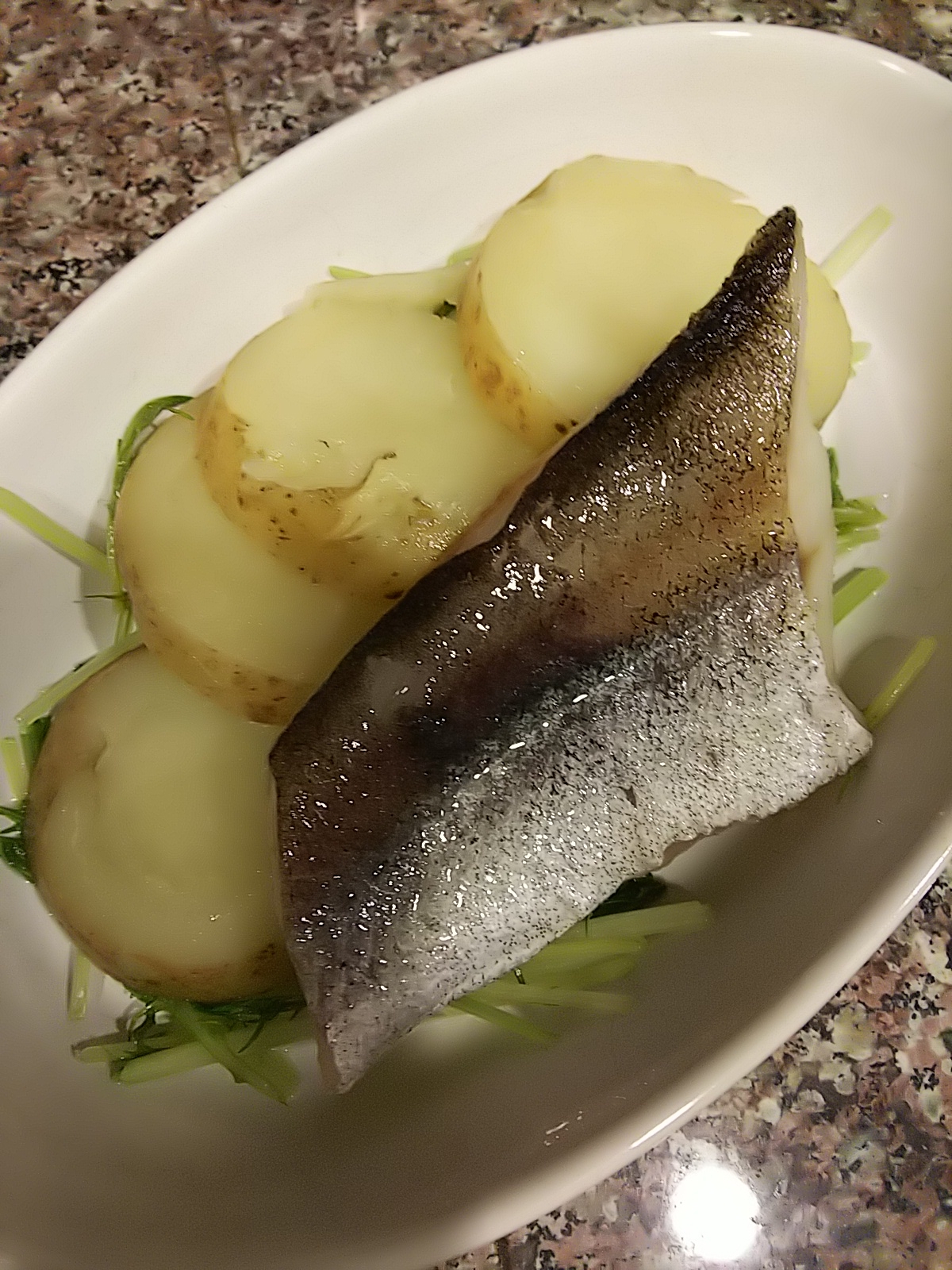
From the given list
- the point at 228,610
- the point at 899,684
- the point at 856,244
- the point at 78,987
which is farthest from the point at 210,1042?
the point at 856,244

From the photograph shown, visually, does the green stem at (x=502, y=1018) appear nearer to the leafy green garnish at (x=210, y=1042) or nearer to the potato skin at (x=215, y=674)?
the leafy green garnish at (x=210, y=1042)

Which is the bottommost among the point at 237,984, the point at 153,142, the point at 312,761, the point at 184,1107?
the point at 184,1107

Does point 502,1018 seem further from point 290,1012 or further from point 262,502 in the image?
point 262,502

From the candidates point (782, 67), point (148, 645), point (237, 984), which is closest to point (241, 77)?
point (782, 67)

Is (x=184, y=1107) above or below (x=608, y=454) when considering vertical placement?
below

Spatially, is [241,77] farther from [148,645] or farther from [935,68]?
[935,68]

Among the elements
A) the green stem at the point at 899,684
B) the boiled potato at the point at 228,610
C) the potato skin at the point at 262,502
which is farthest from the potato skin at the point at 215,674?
the green stem at the point at 899,684
